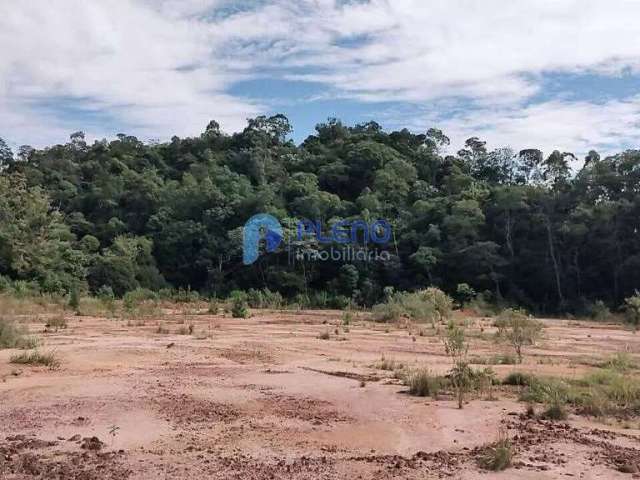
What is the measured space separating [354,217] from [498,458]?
2971 cm

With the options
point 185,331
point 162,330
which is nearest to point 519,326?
point 185,331

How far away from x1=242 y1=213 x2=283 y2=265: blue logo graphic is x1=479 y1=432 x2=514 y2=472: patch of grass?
28.3 m

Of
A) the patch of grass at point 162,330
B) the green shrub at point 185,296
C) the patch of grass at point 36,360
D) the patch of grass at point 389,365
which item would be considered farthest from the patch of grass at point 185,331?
the green shrub at point 185,296

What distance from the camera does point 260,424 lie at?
267 inches

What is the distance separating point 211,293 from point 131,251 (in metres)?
4.73

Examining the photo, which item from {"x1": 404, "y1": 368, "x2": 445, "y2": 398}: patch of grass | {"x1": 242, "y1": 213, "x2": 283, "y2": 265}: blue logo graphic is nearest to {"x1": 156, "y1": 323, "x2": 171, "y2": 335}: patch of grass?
{"x1": 404, "y1": 368, "x2": 445, "y2": 398}: patch of grass

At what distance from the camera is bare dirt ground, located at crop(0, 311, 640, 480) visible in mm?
5328

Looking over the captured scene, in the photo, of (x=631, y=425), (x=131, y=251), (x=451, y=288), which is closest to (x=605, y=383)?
(x=631, y=425)

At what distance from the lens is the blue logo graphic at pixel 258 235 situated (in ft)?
112

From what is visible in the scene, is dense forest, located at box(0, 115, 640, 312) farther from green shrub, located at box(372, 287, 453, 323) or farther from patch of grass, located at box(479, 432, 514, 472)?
patch of grass, located at box(479, 432, 514, 472)

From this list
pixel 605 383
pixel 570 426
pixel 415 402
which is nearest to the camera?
pixel 570 426

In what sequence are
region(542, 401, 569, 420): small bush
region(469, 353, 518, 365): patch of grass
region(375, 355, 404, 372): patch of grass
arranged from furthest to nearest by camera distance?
region(469, 353, 518, 365): patch of grass < region(375, 355, 404, 372): patch of grass < region(542, 401, 569, 420): small bush

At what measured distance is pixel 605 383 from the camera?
9156 millimetres

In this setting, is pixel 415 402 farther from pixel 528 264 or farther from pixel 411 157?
pixel 411 157
